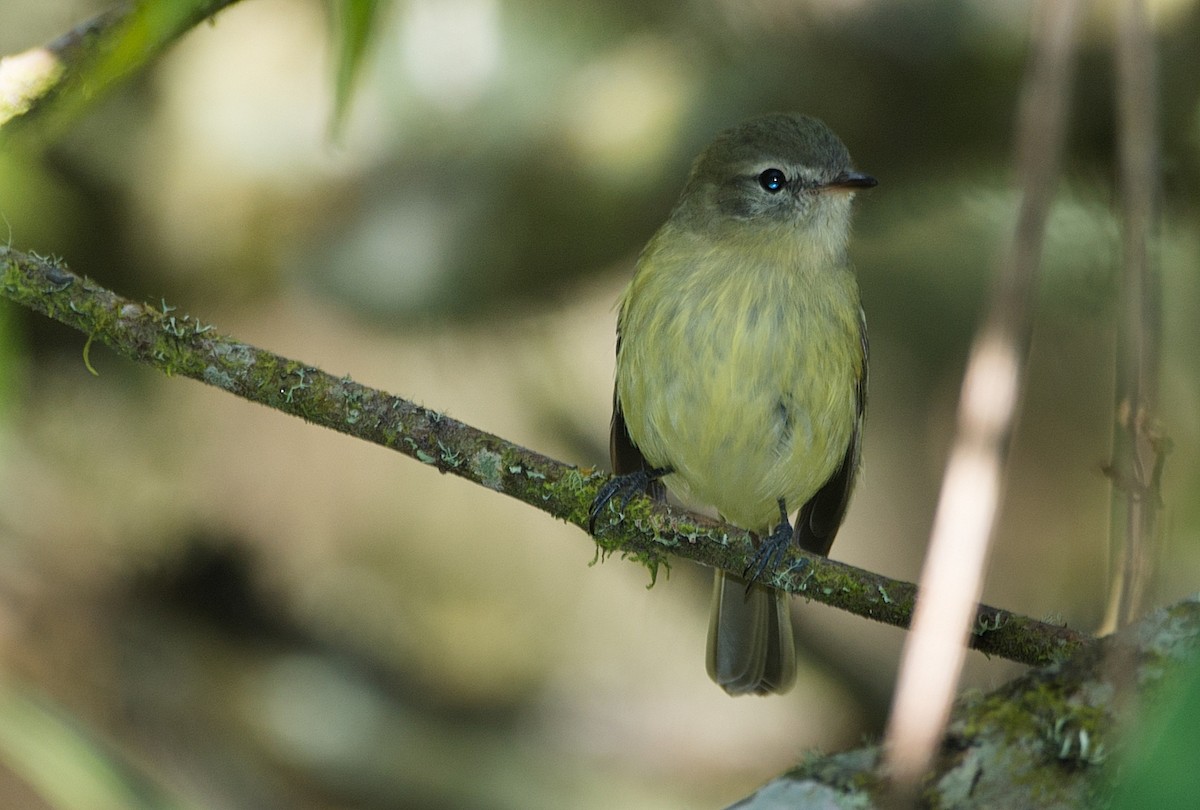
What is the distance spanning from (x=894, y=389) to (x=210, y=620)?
288cm

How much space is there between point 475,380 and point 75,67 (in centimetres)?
274

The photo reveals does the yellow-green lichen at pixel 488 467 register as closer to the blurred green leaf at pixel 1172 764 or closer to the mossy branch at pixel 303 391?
the mossy branch at pixel 303 391

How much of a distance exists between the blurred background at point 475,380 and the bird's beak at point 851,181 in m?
0.77

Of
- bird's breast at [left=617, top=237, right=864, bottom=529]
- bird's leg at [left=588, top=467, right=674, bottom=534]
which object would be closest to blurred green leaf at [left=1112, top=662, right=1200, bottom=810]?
bird's leg at [left=588, top=467, right=674, bottom=534]

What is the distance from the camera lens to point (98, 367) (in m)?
4.64

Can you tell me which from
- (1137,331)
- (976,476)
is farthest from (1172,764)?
(1137,331)

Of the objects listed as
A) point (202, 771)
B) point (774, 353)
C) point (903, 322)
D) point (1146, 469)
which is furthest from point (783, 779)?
point (903, 322)

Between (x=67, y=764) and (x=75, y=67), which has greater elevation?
(x=75, y=67)

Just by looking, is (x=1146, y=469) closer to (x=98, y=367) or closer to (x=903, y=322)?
(x=903, y=322)

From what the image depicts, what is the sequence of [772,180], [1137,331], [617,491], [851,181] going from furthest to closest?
[772,180] < [851,181] < [617,491] < [1137,331]

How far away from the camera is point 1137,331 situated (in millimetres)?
1373

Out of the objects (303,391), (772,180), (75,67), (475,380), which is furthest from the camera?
(475,380)

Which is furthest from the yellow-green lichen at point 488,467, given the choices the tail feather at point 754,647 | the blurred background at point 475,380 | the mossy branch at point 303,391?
the blurred background at point 475,380

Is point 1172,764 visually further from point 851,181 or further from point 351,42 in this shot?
point 851,181
